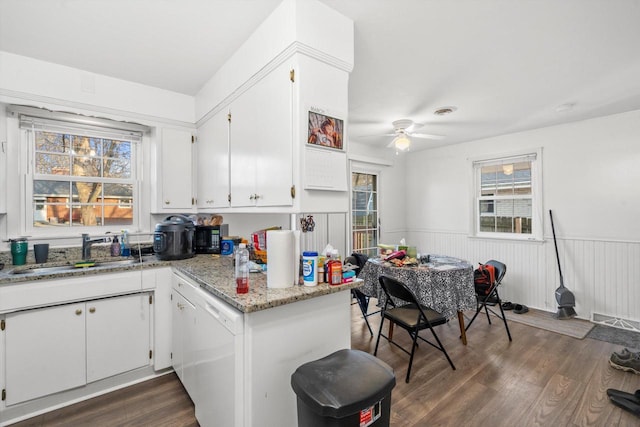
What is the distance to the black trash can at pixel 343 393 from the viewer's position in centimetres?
107

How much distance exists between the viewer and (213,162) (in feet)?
8.68

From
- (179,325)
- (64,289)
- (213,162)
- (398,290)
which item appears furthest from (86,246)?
(398,290)

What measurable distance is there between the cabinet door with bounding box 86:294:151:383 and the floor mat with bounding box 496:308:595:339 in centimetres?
409

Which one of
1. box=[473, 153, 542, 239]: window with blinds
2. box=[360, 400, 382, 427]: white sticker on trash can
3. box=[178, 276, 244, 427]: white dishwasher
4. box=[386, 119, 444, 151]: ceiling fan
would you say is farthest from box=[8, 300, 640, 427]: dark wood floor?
box=[386, 119, 444, 151]: ceiling fan

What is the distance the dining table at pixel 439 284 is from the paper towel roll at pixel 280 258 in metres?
1.58

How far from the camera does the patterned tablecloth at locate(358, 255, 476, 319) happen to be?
2631 millimetres

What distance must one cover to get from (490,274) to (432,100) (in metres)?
→ 2.07

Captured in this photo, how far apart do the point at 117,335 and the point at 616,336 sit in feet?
16.2

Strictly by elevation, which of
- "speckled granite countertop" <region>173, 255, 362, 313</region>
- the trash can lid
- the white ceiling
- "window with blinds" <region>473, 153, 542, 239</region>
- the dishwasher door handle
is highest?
the white ceiling

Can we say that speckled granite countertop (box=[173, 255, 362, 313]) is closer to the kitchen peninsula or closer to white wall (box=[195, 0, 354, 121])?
the kitchen peninsula

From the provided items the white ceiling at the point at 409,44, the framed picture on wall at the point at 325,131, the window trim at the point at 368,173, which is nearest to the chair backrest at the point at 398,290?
the framed picture on wall at the point at 325,131

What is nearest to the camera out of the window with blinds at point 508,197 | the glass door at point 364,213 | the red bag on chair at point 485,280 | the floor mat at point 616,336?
the floor mat at point 616,336

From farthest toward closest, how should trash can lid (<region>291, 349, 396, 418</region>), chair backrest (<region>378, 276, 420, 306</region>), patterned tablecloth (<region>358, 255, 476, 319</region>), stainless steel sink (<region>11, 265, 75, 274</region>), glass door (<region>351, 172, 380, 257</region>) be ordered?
glass door (<region>351, 172, 380, 257</region>) < patterned tablecloth (<region>358, 255, 476, 319</region>) < chair backrest (<region>378, 276, 420, 306</region>) < stainless steel sink (<region>11, 265, 75, 274</region>) < trash can lid (<region>291, 349, 396, 418</region>)

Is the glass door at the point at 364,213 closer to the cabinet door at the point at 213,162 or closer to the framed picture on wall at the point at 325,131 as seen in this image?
the cabinet door at the point at 213,162
